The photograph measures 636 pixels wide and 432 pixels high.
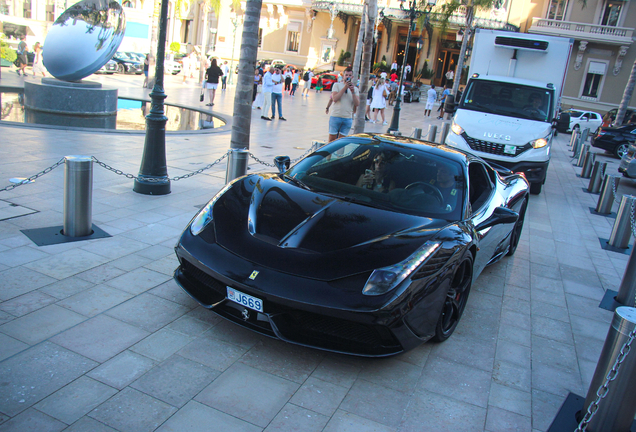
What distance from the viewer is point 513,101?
36.9ft

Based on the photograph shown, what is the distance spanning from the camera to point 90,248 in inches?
199

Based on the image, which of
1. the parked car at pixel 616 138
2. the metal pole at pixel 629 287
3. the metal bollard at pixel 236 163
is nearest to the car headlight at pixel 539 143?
the metal pole at pixel 629 287

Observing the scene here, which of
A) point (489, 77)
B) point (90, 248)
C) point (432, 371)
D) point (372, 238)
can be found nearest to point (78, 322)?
point (90, 248)

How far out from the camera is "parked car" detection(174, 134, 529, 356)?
3314 millimetres

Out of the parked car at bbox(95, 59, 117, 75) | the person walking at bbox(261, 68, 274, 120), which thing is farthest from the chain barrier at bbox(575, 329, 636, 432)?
the parked car at bbox(95, 59, 117, 75)

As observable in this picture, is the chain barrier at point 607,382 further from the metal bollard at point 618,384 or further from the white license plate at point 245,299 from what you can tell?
the white license plate at point 245,299

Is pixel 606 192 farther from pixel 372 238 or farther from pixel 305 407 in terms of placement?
pixel 305 407

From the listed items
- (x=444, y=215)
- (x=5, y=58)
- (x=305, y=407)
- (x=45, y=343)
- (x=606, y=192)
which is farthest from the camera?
(x=5, y=58)

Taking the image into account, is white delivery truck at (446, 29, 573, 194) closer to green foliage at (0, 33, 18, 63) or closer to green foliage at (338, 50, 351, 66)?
green foliage at (0, 33, 18, 63)

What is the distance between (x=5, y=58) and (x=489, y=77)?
25979mm

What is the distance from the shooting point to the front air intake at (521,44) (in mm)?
11961

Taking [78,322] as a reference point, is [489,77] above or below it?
above

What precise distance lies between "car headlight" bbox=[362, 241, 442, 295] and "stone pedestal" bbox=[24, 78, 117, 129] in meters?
11.5

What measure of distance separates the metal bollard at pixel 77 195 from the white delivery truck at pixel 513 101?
7.55 meters
